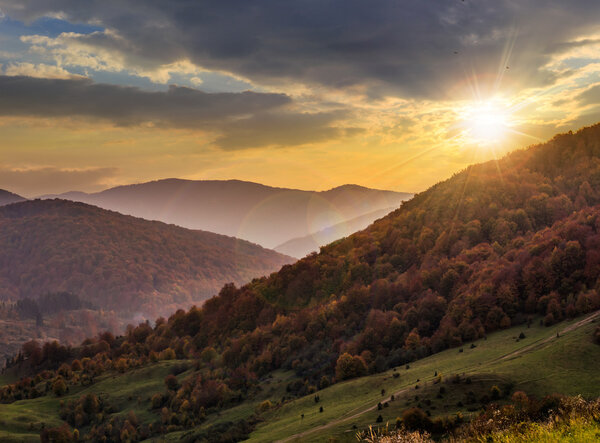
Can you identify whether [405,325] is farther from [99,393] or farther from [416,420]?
[99,393]

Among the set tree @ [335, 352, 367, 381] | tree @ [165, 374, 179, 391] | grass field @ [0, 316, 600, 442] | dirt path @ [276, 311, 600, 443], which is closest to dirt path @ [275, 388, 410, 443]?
dirt path @ [276, 311, 600, 443]

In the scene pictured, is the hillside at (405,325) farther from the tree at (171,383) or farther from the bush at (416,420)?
the bush at (416,420)

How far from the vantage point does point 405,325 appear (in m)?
85.6

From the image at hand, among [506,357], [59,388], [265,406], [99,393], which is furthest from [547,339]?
[59,388]

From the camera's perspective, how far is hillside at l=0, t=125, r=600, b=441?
48.8 meters

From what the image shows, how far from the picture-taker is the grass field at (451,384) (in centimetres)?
3834

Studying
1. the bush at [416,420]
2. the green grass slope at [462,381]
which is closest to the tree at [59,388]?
the green grass slope at [462,381]

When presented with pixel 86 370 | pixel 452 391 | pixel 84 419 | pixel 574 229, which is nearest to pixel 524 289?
pixel 574 229

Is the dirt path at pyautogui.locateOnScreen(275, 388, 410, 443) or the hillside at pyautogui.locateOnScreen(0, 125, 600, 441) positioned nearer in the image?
the dirt path at pyautogui.locateOnScreen(275, 388, 410, 443)

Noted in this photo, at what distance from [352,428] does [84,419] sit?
87.4 meters

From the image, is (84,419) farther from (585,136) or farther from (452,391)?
(585,136)

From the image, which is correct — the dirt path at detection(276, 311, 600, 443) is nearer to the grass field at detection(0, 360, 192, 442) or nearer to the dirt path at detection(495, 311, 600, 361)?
the dirt path at detection(495, 311, 600, 361)

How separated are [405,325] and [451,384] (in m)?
44.9

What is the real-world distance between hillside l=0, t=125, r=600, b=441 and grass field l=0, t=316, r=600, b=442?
25 centimetres
